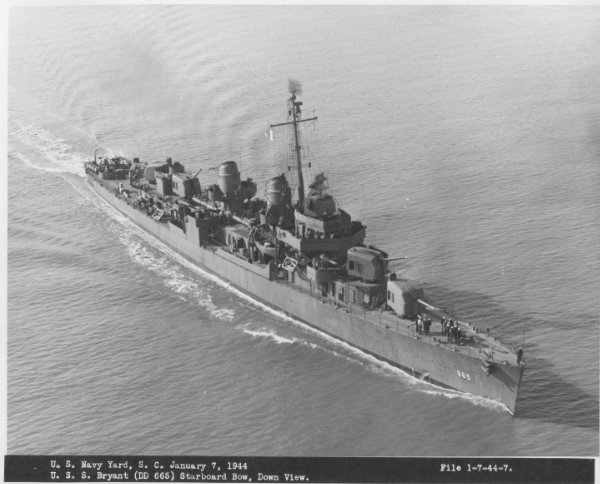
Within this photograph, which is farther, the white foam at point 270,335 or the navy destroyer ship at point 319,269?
the white foam at point 270,335

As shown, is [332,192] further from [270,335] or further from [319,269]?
[270,335]

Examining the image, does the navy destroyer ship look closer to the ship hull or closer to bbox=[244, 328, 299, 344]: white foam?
the ship hull

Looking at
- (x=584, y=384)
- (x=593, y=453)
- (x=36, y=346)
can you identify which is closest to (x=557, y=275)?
(x=584, y=384)
